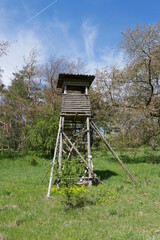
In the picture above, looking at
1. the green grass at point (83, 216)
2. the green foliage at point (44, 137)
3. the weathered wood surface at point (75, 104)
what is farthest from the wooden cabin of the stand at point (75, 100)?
the green foliage at point (44, 137)

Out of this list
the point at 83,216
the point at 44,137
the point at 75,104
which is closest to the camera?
the point at 83,216

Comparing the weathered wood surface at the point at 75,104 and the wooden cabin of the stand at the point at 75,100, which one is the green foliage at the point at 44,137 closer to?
the wooden cabin of the stand at the point at 75,100

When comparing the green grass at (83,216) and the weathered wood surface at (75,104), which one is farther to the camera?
the weathered wood surface at (75,104)

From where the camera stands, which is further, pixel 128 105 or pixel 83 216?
pixel 128 105

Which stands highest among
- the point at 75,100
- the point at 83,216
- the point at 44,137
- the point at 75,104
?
the point at 75,100

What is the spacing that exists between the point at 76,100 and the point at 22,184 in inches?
188

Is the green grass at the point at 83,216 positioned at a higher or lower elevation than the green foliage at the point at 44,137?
lower

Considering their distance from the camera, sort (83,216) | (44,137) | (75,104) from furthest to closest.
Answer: (44,137), (75,104), (83,216)

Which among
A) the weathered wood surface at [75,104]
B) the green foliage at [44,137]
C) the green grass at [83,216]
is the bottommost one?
the green grass at [83,216]

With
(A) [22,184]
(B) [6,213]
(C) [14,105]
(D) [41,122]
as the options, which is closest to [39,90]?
(C) [14,105]

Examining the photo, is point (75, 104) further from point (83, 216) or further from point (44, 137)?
point (44, 137)

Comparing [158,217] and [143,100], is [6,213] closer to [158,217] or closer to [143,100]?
[158,217]

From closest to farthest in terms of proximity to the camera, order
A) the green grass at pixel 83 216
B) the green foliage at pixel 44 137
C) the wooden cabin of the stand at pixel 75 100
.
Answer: the green grass at pixel 83 216 < the wooden cabin of the stand at pixel 75 100 < the green foliage at pixel 44 137

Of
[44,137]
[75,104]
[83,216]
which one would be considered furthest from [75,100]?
[44,137]
